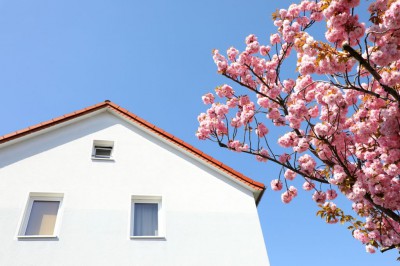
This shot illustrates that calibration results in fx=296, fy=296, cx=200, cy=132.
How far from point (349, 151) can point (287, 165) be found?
1.11 meters

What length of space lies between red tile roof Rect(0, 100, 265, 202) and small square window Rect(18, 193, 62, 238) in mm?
1941

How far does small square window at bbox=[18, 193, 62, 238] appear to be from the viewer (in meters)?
6.46

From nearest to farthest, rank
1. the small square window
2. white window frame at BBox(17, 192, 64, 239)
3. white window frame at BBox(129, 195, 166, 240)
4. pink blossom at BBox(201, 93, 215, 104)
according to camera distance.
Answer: white window frame at BBox(17, 192, 64, 239), the small square window, white window frame at BBox(129, 195, 166, 240), pink blossom at BBox(201, 93, 215, 104)

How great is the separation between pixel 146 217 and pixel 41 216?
2365 mm

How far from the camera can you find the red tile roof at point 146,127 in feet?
26.1

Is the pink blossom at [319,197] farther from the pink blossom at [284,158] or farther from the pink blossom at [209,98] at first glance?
the pink blossom at [209,98]

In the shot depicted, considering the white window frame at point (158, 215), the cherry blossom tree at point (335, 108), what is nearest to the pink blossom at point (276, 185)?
the cherry blossom tree at point (335, 108)

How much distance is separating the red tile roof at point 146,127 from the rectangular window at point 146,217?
1820mm

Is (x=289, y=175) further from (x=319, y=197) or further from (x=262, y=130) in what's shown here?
(x=262, y=130)

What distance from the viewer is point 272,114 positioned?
18.5ft

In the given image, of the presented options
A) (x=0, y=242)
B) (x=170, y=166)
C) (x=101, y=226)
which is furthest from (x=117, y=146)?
(x=0, y=242)

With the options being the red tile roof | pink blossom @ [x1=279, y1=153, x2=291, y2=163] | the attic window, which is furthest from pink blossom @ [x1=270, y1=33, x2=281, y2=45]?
the attic window

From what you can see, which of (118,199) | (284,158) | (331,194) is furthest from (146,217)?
(331,194)

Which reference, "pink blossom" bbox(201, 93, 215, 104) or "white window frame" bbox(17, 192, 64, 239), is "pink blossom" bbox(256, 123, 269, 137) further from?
"white window frame" bbox(17, 192, 64, 239)
